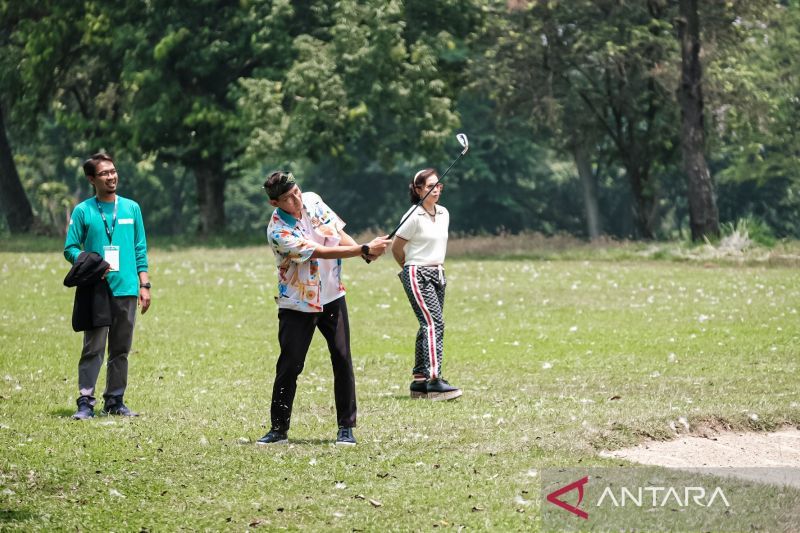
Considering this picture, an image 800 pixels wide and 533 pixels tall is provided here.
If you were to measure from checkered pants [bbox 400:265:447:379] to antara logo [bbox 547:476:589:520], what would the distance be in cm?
392

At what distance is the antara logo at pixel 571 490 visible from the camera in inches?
298

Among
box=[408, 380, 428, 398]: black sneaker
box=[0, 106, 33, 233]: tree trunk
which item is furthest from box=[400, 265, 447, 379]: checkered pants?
box=[0, 106, 33, 233]: tree trunk

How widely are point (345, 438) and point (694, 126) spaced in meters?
25.9

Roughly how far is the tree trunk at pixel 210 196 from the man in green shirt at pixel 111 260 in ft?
107

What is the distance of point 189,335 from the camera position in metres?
18.3

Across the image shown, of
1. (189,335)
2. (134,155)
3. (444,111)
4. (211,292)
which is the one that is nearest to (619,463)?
(189,335)

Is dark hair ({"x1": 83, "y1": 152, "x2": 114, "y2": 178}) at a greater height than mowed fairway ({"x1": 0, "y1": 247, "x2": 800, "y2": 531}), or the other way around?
dark hair ({"x1": 83, "y1": 152, "x2": 114, "y2": 178})

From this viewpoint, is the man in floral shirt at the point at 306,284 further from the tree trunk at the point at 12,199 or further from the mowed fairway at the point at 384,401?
the tree trunk at the point at 12,199

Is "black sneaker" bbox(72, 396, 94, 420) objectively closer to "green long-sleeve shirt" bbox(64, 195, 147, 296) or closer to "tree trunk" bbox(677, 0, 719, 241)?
"green long-sleeve shirt" bbox(64, 195, 147, 296)

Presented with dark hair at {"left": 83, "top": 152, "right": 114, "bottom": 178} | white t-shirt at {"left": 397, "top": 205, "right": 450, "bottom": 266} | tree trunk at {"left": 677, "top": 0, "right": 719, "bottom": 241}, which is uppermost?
tree trunk at {"left": 677, "top": 0, "right": 719, "bottom": 241}

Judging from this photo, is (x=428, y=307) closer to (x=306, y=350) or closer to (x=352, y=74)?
(x=306, y=350)

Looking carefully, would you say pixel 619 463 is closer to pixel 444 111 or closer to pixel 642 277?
pixel 642 277

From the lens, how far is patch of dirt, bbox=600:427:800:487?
29.4 ft

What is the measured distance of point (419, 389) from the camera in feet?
40.6
